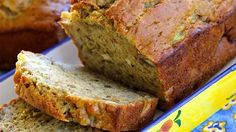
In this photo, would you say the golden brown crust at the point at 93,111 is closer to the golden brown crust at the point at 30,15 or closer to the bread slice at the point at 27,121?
the bread slice at the point at 27,121

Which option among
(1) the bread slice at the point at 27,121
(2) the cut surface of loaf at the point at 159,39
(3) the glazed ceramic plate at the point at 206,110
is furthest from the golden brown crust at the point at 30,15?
(3) the glazed ceramic plate at the point at 206,110

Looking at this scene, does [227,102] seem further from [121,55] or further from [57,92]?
[57,92]

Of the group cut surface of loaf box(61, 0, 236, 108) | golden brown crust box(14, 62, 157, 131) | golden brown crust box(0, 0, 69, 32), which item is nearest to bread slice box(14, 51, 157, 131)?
golden brown crust box(14, 62, 157, 131)

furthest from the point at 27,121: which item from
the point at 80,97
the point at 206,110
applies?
the point at 206,110

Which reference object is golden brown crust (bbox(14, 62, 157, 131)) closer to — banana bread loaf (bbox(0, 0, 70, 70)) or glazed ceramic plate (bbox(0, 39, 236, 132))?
glazed ceramic plate (bbox(0, 39, 236, 132))

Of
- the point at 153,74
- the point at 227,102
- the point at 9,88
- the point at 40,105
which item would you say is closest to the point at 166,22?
the point at 153,74
